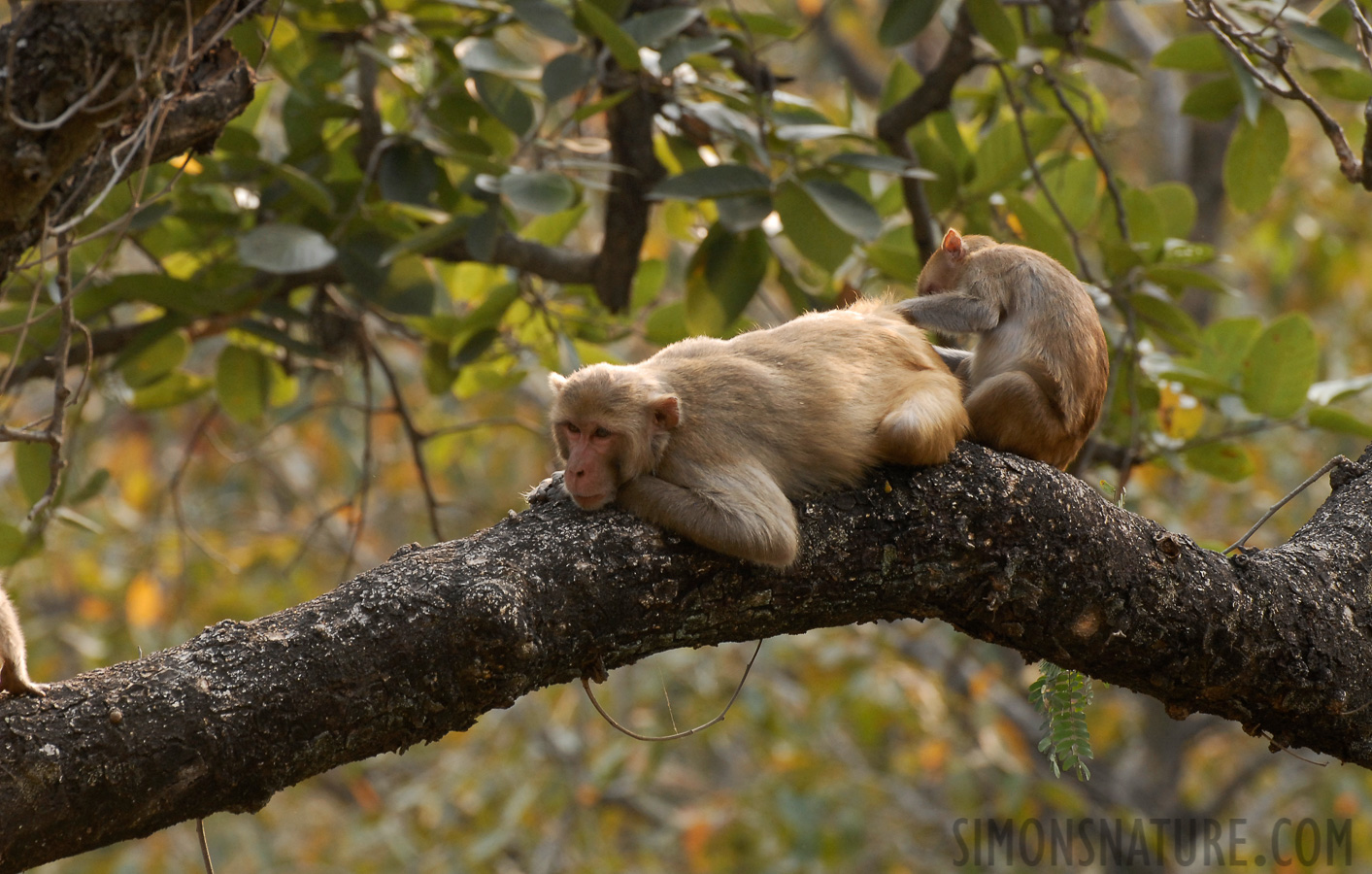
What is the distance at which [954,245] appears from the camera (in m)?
4.17

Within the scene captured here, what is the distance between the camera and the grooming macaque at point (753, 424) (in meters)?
3.04

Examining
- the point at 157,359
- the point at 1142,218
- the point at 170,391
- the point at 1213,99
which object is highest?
the point at 1213,99

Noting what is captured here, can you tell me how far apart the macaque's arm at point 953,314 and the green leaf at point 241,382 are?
3.15 m

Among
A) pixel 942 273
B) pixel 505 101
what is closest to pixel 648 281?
pixel 505 101

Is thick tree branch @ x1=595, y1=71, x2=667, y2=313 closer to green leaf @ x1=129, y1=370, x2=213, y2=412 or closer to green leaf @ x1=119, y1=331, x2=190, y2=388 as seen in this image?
green leaf @ x1=119, y1=331, x2=190, y2=388

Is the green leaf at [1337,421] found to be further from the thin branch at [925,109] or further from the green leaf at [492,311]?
the green leaf at [492,311]

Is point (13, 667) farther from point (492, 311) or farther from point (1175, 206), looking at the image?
point (1175, 206)

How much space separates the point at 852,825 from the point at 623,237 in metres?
5.19

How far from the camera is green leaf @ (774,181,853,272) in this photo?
4.58 meters

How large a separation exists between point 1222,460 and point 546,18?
331 centimetres

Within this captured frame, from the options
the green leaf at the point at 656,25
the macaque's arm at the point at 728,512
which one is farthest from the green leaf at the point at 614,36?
the macaque's arm at the point at 728,512

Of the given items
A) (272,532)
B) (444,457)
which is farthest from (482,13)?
(272,532)

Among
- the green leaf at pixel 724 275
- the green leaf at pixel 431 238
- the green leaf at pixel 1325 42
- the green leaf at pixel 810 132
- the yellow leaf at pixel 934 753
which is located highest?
the green leaf at pixel 1325 42

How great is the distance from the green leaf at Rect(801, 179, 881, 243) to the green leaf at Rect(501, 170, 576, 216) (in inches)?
34.1
